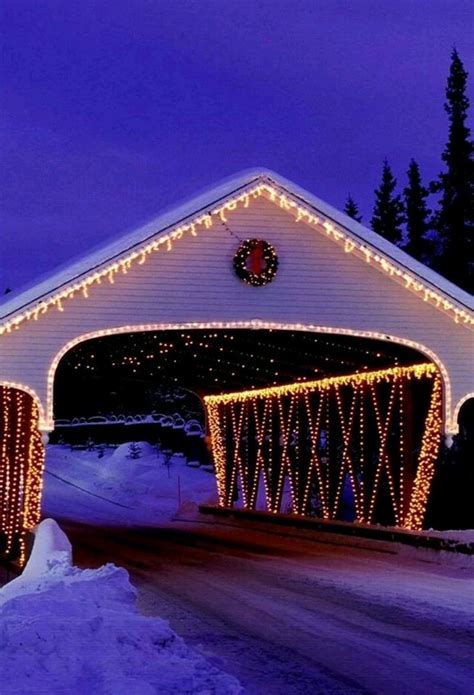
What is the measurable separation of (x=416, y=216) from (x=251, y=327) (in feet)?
101

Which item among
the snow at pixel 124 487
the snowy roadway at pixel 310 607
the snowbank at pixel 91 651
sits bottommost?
the snow at pixel 124 487

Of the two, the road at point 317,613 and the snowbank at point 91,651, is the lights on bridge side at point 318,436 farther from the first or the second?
the snowbank at point 91,651

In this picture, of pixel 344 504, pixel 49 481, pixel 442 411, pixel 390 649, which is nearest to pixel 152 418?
pixel 49 481

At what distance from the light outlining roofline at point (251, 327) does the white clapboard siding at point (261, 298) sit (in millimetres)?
70

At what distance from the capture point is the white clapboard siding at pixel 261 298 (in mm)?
19625

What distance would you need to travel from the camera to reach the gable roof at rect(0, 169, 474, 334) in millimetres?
19219

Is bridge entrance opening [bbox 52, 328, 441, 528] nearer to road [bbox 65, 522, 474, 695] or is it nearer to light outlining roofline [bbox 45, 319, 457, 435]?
light outlining roofline [bbox 45, 319, 457, 435]

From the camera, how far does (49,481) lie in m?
54.0

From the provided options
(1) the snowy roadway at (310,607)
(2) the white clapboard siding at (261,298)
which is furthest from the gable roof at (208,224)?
(1) the snowy roadway at (310,607)

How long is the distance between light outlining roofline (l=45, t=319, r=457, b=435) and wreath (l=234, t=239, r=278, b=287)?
76 centimetres

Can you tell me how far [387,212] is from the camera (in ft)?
178

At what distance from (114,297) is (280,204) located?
11.1ft

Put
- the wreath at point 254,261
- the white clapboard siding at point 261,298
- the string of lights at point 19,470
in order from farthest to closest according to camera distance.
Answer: the string of lights at point 19,470 < the wreath at point 254,261 < the white clapboard siding at point 261,298

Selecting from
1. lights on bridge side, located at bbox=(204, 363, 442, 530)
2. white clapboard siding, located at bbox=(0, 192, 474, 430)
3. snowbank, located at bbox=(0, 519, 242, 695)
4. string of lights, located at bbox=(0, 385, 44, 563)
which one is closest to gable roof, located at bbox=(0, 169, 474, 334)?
white clapboard siding, located at bbox=(0, 192, 474, 430)
